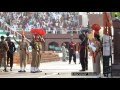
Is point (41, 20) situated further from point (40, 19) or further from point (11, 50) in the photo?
point (11, 50)

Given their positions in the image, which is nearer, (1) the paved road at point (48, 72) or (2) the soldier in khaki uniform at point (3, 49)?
(1) the paved road at point (48, 72)

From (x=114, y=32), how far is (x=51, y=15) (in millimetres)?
2340

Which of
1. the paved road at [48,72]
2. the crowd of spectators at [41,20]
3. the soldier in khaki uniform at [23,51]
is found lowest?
the paved road at [48,72]

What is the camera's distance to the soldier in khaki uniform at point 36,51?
17594 mm

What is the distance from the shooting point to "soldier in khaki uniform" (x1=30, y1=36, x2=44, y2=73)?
17594 mm

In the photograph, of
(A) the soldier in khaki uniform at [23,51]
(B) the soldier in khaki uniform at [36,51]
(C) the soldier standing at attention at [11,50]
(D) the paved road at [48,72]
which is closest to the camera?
(D) the paved road at [48,72]

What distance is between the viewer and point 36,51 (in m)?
17.8

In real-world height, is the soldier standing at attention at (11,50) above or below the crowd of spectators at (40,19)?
below

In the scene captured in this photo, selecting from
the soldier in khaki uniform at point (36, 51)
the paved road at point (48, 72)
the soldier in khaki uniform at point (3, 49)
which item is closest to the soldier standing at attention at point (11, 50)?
the soldier in khaki uniform at point (3, 49)

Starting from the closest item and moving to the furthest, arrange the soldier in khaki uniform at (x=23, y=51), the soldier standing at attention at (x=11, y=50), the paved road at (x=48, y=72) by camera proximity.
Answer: the paved road at (x=48, y=72) → the soldier standing at attention at (x=11, y=50) → the soldier in khaki uniform at (x=23, y=51)

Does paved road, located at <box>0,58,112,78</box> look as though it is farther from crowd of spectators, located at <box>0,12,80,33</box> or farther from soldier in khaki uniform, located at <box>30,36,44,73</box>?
crowd of spectators, located at <box>0,12,80,33</box>

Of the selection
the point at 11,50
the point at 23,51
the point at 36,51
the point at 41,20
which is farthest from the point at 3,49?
the point at 41,20

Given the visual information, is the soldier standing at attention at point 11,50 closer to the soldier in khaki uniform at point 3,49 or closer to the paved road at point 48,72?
the soldier in khaki uniform at point 3,49
